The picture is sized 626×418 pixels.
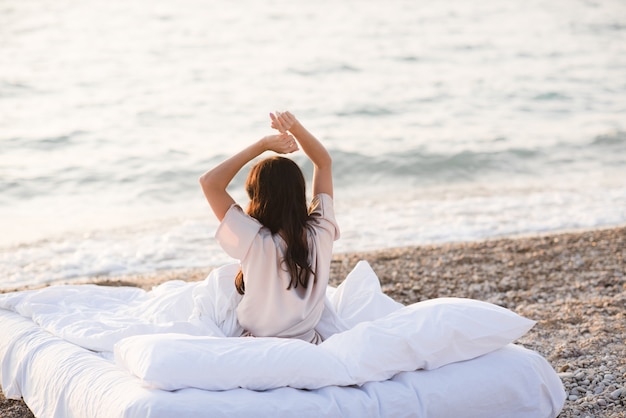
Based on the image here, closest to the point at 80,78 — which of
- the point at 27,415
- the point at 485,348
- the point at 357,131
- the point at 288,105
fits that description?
the point at 288,105

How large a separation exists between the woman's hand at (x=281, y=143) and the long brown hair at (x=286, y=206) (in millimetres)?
106

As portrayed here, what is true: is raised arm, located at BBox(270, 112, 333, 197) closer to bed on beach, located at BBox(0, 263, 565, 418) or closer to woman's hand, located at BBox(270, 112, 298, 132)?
woman's hand, located at BBox(270, 112, 298, 132)

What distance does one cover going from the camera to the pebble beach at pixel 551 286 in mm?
4484

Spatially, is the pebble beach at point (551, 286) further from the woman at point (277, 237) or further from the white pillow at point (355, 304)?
the woman at point (277, 237)

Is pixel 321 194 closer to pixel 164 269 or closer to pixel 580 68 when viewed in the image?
pixel 164 269

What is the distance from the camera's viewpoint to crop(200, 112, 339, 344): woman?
12.1 ft

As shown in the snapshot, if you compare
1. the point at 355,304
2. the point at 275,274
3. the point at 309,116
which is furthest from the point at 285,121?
the point at 309,116

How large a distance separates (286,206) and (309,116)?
10.7 meters

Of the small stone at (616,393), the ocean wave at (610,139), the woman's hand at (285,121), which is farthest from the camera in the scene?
the ocean wave at (610,139)

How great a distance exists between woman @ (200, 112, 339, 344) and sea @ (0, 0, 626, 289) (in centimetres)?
390

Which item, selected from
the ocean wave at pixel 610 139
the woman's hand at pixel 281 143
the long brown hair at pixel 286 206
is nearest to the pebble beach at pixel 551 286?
the long brown hair at pixel 286 206

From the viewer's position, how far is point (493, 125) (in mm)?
13984

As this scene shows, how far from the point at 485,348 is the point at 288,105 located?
11737 mm

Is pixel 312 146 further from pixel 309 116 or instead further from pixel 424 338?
pixel 309 116
